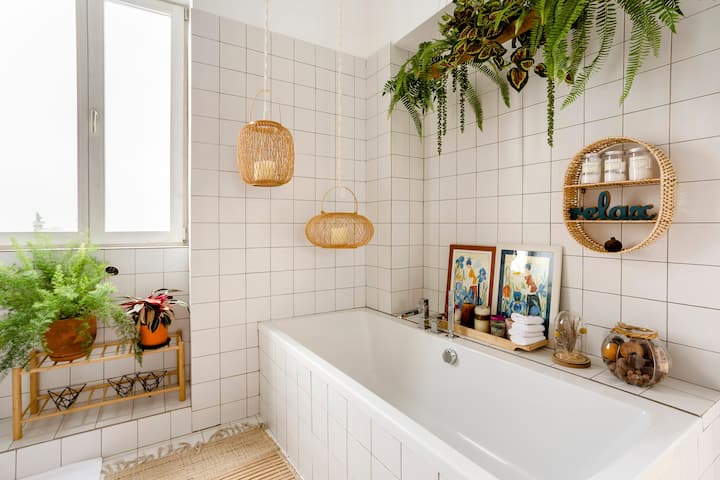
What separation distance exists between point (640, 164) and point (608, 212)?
8.6 inches

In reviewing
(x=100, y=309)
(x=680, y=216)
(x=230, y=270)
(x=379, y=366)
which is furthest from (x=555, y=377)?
(x=100, y=309)

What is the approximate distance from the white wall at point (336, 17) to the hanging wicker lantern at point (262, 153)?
2.62ft

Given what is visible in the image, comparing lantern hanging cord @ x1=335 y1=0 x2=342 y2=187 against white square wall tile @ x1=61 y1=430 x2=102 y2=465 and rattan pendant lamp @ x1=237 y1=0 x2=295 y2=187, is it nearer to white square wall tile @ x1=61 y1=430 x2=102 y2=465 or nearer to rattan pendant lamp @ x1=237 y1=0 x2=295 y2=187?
rattan pendant lamp @ x1=237 y1=0 x2=295 y2=187

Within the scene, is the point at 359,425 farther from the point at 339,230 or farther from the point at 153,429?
the point at 153,429

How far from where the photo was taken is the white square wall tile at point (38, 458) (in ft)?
5.37

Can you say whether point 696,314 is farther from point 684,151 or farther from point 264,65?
point 264,65

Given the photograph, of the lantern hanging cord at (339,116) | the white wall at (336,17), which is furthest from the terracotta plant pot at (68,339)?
the white wall at (336,17)

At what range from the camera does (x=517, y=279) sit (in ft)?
6.10

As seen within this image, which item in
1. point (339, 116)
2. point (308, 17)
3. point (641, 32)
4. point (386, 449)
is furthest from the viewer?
point (339, 116)

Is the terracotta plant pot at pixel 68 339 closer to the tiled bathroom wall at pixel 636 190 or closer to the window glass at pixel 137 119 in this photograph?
the window glass at pixel 137 119

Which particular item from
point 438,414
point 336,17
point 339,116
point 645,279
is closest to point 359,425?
point 438,414

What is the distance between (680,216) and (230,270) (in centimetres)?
211

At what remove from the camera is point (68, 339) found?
171cm

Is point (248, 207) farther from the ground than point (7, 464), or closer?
farther from the ground
